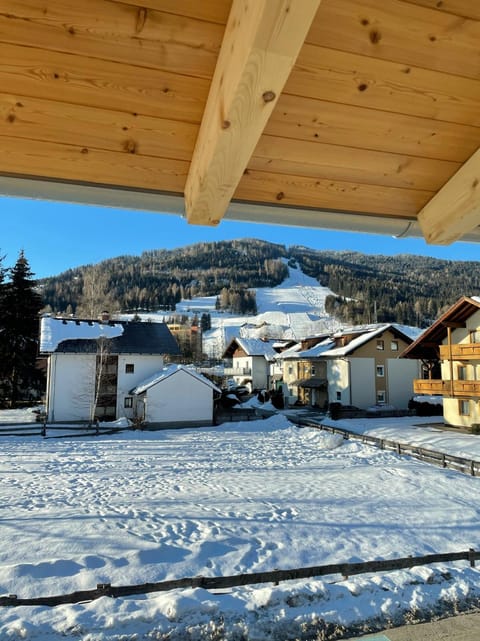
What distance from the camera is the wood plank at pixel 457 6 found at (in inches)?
60.9

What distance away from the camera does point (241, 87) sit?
1480 mm

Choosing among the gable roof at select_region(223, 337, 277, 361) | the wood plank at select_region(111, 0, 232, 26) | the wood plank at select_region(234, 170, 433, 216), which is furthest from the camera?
the gable roof at select_region(223, 337, 277, 361)

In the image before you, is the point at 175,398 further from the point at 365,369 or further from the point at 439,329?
the point at 439,329

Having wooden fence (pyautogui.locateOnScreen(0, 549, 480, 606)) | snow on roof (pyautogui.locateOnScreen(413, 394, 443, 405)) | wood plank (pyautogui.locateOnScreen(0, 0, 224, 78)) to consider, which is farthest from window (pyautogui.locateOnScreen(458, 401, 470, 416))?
wood plank (pyautogui.locateOnScreen(0, 0, 224, 78))

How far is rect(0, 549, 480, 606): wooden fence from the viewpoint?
5.30 metres

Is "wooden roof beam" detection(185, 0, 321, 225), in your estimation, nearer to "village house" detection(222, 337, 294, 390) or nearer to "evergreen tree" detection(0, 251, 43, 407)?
"evergreen tree" detection(0, 251, 43, 407)

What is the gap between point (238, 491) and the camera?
12.1 m

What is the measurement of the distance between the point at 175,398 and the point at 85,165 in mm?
24871

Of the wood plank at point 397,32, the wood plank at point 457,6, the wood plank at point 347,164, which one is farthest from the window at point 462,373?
the wood plank at point 457,6

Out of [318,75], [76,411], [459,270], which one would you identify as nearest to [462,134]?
[318,75]

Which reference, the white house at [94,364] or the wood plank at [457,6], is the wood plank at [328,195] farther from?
the white house at [94,364]

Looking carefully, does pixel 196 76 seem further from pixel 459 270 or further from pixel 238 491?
pixel 459 270

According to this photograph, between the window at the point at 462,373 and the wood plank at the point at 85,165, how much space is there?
2417cm

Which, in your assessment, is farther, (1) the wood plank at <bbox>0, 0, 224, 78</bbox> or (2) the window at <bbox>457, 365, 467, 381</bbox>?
(2) the window at <bbox>457, 365, 467, 381</bbox>
